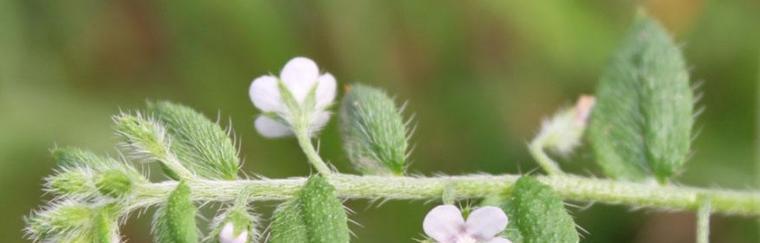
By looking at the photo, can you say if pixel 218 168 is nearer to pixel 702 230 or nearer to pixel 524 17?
pixel 702 230

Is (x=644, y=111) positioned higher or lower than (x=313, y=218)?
higher

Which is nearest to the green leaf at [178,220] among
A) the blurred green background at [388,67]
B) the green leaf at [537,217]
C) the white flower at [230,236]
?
the white flower at [230,236]

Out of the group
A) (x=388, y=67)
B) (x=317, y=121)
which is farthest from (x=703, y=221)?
(x=388, y=67)

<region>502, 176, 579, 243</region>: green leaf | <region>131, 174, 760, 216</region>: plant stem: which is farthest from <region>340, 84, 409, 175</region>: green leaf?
<region>502, 176, 579, 243</region>: green leaf

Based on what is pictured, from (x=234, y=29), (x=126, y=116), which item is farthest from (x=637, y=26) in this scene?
(x=234, y=29)

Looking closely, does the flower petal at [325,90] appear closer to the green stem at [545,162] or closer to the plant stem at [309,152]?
the plant stem at [309,152]

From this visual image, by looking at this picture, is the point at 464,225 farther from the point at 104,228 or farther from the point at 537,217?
the point at 104,228
